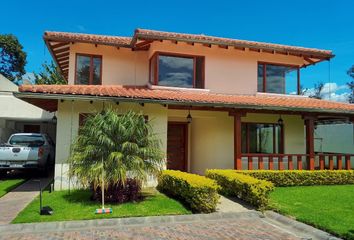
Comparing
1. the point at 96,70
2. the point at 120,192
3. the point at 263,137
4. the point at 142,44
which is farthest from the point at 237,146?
the point at 96,70

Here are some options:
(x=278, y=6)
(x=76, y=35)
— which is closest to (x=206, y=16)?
(x=278, y=6)

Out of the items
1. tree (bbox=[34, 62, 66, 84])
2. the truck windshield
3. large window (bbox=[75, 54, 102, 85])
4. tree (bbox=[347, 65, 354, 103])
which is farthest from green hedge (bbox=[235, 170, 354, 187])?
tree (bbox=[347, 65, 354, 103])

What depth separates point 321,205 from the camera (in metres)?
9.65

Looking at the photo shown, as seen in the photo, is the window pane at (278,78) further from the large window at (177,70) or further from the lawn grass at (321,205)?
the lawn grass at (321,205)

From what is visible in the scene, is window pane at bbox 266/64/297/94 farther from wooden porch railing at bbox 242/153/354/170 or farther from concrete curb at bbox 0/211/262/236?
concrete curb at bbox 0/211/262/236

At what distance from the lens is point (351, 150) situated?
2055cm

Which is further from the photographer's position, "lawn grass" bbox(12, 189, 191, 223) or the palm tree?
the palm tree

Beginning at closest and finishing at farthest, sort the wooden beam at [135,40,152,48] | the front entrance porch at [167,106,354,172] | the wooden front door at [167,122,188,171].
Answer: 1. the wooden beam at [135,40,152,48]
2. the front entrance porch at [167,106,354,172]
3. the wooden front door at [167,122,188,171]

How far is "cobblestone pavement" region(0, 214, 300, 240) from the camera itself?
7016mm

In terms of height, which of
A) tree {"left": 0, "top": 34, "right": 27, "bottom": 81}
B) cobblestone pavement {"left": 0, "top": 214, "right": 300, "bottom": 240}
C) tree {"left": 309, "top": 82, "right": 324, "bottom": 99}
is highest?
tree {"left": 0, "top": 34, "right": 27, "bottom": 81}

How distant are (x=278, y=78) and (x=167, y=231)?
11.9 m

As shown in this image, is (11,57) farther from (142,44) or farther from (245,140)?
(245,140)

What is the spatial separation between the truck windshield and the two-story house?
6.01 feet

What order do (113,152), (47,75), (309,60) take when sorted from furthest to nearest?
(47,75), (309,60), (113,152)
